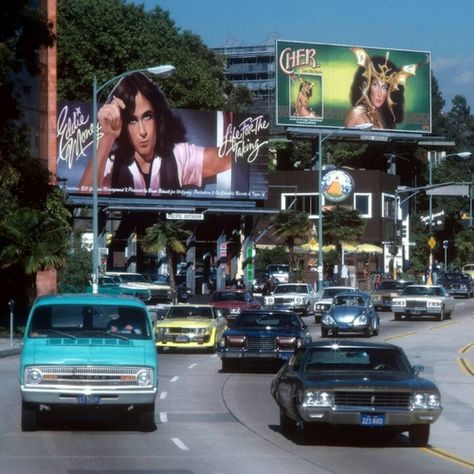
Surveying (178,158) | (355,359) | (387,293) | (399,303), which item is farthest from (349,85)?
(355,359)

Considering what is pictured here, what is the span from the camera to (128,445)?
1752cm

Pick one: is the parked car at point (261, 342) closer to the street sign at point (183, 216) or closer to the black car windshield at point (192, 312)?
the black car windshield at point (192, 312)

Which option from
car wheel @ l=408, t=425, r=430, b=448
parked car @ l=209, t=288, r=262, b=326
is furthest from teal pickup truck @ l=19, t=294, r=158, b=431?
parked car @ l=209, t=288, r=262, b=326

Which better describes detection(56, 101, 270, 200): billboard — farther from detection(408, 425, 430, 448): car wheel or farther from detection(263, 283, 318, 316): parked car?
detection(408, 425, 430, 448): car wheel

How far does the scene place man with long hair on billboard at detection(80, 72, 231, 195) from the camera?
7931 cm

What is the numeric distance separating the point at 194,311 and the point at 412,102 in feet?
205

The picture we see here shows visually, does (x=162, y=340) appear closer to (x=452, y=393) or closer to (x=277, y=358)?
(x=277, y=358)

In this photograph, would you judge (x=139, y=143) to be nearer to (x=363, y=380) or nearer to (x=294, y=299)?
(x=294, y=299)

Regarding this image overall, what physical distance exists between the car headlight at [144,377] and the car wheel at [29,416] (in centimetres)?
157

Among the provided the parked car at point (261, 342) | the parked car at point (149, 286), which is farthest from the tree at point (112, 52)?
the parked car at point (261, 342)

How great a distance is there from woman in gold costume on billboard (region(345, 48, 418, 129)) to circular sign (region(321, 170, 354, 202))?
499 cm

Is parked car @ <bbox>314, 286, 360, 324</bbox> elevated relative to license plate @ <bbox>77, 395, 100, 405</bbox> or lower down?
elevated

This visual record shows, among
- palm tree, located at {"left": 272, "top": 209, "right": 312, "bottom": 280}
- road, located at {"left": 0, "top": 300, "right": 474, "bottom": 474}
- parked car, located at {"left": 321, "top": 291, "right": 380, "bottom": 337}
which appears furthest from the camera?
palm tree, located at {"left": 272, "top": 209, "right": 312, "bottom": 280}

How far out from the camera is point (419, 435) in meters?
17.6
